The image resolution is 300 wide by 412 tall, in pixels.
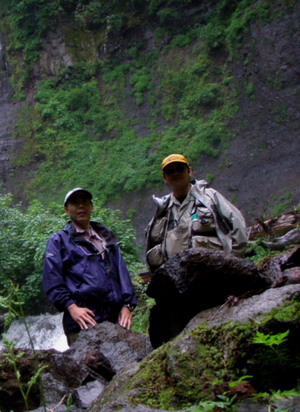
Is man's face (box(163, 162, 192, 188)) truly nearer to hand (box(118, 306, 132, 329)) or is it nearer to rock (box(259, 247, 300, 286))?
rock (box(259, 247, 300, 286))

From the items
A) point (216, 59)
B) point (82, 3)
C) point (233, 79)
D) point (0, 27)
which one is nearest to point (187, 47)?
point (216, 59)

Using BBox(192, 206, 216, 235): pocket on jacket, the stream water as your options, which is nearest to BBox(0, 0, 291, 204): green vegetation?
the stream water

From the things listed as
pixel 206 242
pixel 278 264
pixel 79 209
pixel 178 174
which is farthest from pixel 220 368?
pixel 79 209

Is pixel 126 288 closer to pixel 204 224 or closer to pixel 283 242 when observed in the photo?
pixel 204 224

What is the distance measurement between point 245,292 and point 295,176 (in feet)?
56.4

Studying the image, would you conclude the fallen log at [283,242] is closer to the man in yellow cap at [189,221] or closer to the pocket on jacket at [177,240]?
the man in yellow cap at [189,221]

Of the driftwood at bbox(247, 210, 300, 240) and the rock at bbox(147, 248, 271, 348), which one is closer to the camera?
the rock at bbox(147, 248, 271, 348)

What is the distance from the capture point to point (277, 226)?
10844 mm

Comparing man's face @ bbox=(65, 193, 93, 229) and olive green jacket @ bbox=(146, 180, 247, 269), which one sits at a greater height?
man's face @ bbox=(65, 193, 93, 229)

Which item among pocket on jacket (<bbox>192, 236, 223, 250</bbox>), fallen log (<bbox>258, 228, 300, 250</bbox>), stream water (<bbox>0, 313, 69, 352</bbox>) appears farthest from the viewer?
stream water (<bbox>0, 313, 69, 352</bbox>)

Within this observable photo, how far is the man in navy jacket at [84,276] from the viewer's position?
3.22 metres

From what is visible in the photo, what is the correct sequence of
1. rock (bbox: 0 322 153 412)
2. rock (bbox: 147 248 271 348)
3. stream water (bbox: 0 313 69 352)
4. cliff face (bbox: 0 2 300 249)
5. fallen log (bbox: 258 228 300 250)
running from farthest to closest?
cliff face (bbox: 0 2 300 249) < stream water (bbox: 0 313 69 352) < fallen log (bbox: 258 228 300 250) < rock (bbox: 147 248 271 348) < rock (bbox: 0 322 153 412)

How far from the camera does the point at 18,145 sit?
90.4 ft

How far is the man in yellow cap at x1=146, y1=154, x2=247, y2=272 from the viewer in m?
3.19
